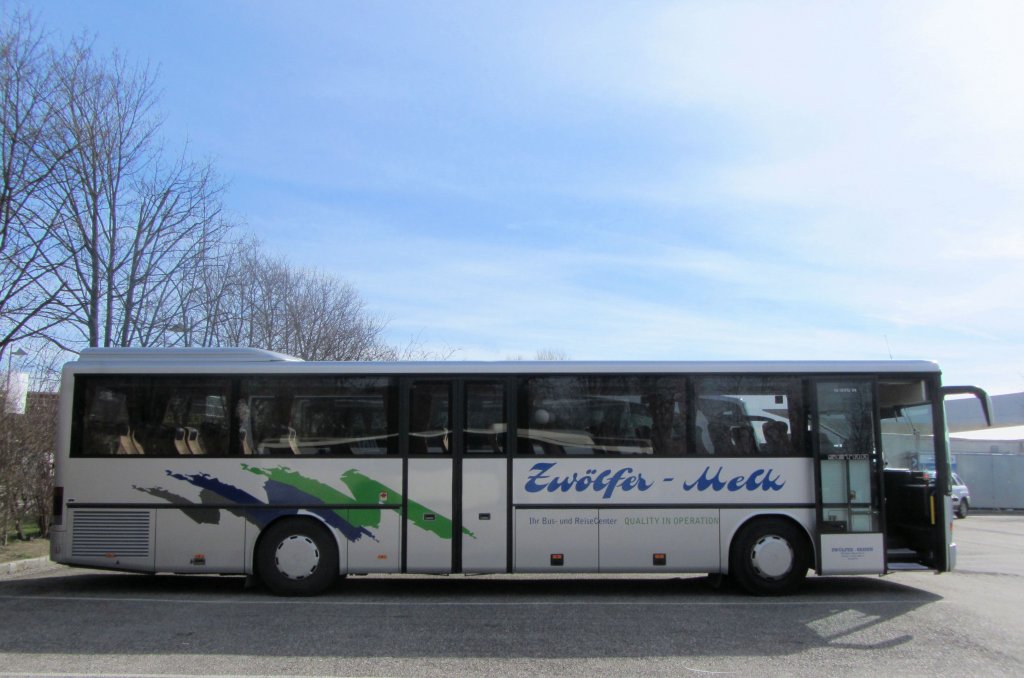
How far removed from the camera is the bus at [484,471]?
1028 centimetres

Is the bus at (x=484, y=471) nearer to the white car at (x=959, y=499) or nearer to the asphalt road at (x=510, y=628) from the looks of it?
the asphalt road at (x=510, y=628)

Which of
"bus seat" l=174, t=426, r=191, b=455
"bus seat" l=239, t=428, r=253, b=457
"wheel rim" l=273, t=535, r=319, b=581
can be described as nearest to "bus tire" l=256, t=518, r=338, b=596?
"wheel rim" l=273, t=535, r=319, b=581

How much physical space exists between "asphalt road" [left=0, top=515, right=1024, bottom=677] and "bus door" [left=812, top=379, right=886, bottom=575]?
526mm

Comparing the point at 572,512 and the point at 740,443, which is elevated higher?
the point at 740,443

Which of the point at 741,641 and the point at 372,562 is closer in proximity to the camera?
the point at 741,641

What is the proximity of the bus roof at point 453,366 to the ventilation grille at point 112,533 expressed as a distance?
70.8 inches

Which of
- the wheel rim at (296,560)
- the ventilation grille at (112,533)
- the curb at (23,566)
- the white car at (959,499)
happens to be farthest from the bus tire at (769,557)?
the white car at (959,499)

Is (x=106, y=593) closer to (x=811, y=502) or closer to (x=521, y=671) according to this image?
(x=521, y=671)

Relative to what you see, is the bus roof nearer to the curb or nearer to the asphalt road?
the asphalt road

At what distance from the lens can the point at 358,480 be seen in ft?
33.9

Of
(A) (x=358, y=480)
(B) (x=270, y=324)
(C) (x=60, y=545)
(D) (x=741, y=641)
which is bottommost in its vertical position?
(D) (x=741, y=641)

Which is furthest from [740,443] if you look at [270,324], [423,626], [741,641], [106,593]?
[270,324]

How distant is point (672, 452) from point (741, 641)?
2894 mm

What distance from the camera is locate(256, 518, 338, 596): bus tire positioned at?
1026 centimetres
